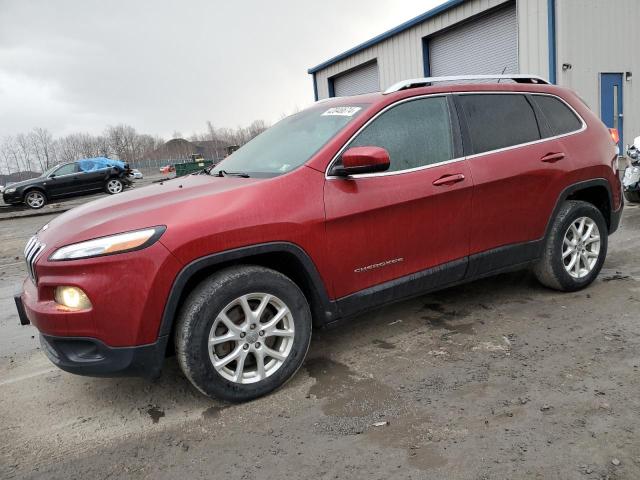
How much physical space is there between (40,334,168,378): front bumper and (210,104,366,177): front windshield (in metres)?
1.25

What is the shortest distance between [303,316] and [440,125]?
5.46ft

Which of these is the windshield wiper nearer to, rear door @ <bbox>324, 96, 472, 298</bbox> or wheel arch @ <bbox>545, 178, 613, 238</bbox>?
rear door @ <bbox>324, 96, 472, 298</bbox>

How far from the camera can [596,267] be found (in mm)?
4305

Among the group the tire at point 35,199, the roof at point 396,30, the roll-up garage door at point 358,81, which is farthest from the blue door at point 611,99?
the tire at point 35,199

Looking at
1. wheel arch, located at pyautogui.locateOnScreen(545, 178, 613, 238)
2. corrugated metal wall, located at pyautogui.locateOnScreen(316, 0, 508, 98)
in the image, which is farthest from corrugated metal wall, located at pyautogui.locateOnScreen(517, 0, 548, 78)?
wheel arch, located at pyautogui.locateOnScreen(545, 178, 613, 238)

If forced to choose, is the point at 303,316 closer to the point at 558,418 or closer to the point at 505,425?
the point at 505,425

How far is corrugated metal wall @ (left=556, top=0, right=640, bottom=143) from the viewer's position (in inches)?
486

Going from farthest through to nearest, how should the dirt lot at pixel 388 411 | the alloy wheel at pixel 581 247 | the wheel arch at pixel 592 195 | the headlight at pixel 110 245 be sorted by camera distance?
the alloy wheel at pixel 581 247 → the wheel arch at pixel 592 195 → the headlight at pixel 110 245 → the dirt lot at pixel 388 411

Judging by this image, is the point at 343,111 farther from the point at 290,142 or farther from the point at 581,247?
the point at 581,247

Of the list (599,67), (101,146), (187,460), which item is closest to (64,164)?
(599,67)

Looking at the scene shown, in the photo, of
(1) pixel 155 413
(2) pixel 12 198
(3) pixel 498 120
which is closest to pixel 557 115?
(3) pixel 498 120

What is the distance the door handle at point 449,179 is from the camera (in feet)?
10.9

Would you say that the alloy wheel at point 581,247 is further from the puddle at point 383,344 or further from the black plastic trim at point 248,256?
the black plastic trim at point 248,256

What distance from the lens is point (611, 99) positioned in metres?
13.6
